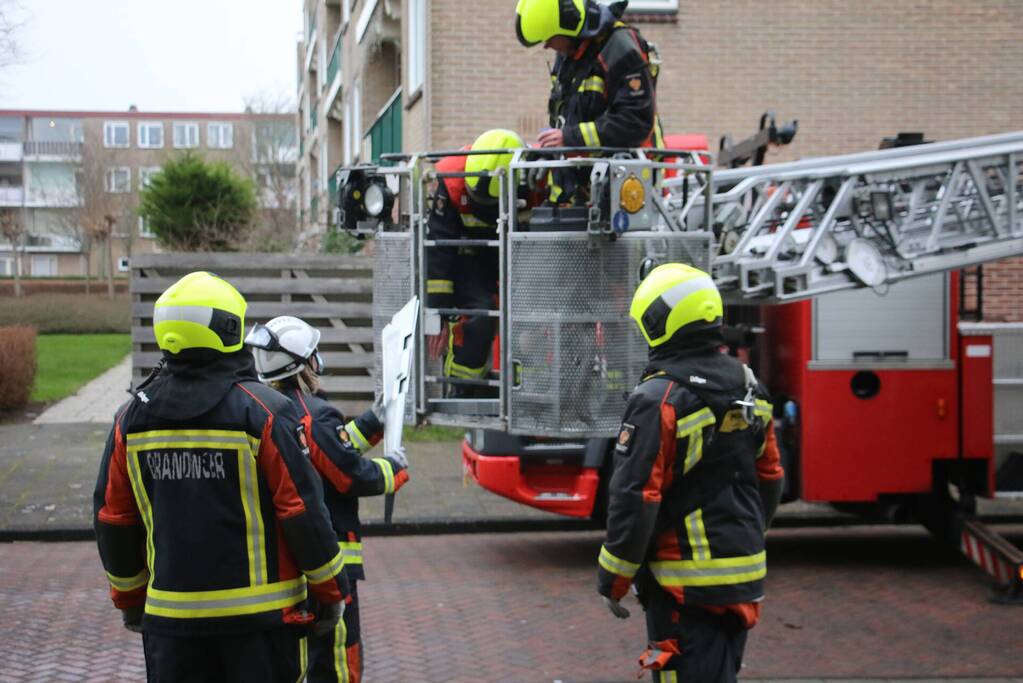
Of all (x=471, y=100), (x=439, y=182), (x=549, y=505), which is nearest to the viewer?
(x=439, y=182)

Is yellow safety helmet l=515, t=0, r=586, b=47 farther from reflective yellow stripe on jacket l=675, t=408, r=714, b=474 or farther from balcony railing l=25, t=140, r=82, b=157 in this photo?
balcony railing l=25, t=140, r=82, b=157

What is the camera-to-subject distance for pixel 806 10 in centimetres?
1497

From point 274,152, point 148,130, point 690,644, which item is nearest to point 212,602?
point 690,644

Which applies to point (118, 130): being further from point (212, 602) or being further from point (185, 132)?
point (212, 602)

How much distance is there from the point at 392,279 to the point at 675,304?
2649 mm

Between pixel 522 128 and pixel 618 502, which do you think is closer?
pixel 618 502

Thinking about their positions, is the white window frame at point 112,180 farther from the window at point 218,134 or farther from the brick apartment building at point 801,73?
the brick apartment building at point 801,73

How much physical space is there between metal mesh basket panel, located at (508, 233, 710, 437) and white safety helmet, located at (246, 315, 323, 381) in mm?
1615

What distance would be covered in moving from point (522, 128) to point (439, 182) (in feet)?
27.2

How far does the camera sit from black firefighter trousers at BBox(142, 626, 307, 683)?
371cm

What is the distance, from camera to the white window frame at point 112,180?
49.8m

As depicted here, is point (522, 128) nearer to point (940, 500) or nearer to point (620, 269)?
point (940, 500)

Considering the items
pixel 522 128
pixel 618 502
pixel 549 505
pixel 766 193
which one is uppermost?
pixel 522 128

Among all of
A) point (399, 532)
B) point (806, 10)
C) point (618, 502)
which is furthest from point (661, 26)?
point (618, 502)
